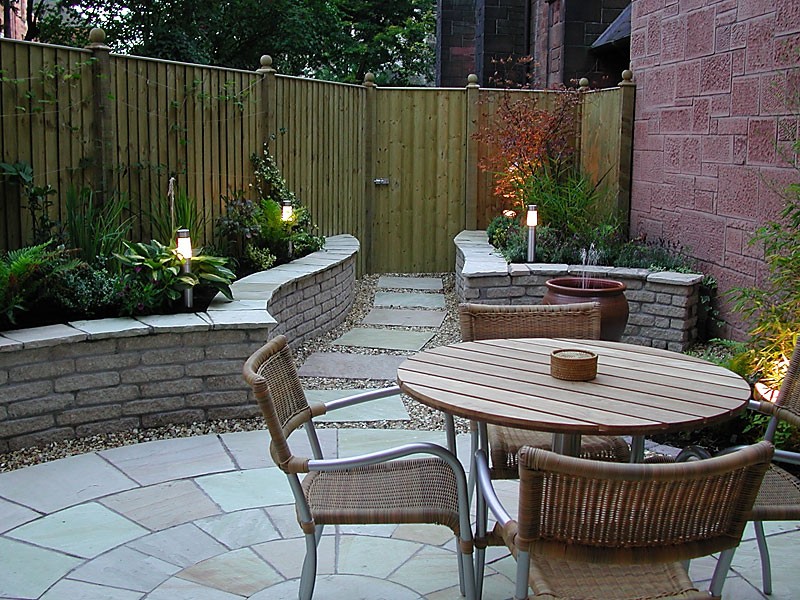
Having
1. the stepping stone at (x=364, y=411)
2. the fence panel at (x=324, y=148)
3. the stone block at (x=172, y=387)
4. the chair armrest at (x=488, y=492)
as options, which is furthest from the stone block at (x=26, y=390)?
the fence panel at (x=324, y=148)

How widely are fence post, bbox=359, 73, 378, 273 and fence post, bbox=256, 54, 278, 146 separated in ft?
7.44

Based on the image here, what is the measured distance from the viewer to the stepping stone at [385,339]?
6.38 metres

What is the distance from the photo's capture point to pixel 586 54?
1123 cm

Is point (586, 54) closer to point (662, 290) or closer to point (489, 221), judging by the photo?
point (489, 221)

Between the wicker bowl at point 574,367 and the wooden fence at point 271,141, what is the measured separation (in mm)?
3326

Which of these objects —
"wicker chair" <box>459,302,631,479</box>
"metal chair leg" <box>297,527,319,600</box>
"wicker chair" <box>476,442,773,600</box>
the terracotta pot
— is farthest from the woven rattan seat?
the terracotta pot

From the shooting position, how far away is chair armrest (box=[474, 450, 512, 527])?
2.16 meters

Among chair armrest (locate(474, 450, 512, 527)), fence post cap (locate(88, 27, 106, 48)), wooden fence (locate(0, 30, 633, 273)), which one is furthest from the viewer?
fence post cap (locate(88, 27, 106, 48))

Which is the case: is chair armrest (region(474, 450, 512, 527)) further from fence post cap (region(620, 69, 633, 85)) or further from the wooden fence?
fence post cap (region(620, 69, 633, 85))

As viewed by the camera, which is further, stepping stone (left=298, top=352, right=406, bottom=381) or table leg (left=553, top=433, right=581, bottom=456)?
stepping stone (left=298, top=352, right=406, bottom=381)

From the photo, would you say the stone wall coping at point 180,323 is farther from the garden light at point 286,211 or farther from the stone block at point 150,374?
the garden light at point 286,211

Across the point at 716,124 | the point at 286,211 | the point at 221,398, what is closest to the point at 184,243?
the point at 221,398

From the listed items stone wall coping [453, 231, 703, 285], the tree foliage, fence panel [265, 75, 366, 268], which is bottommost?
stone wall coping [453, 231, 703, 285]

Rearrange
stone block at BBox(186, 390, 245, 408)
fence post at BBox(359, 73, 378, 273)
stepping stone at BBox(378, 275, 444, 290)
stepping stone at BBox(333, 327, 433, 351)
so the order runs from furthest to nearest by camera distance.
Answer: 1. fence post at BBox(359, 73, 378, 273)
2. stepping stone at BBox(378, 275, 444, 290)
3. stepping stone at BBox(333, 327, 433, 351)
4. stone block at BBox(186, 390, 245, 408)
